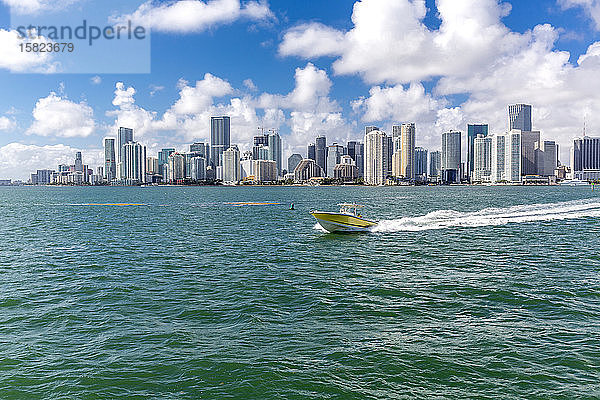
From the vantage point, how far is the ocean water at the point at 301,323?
14.3 meters

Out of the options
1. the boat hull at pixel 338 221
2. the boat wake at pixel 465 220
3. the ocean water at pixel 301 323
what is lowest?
the ocean water at pixel 301 323

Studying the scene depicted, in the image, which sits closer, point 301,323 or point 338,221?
point 301,323

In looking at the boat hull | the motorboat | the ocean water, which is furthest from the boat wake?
the ocean water

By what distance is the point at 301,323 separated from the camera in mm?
19672

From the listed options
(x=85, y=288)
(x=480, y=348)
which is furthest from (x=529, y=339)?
(x=85, y=288)

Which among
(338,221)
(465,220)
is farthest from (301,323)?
(465,220)

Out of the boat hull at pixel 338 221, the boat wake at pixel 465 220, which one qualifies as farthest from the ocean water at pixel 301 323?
the boat wake at pixel 465 220

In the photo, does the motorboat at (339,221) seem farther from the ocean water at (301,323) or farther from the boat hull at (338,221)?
the ocean water at (301,323)

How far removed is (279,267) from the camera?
107 ft

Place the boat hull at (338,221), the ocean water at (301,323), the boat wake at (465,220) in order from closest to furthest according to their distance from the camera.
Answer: the ocean water at (301,323) < the boat hull at (338,221) < the boat wake at (465,220)

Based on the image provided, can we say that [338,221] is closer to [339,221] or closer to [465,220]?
[339,221]

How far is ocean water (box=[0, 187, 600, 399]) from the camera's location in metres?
14.3

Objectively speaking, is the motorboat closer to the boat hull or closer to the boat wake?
the boat hull

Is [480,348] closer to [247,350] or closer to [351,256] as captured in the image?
[247,350]
